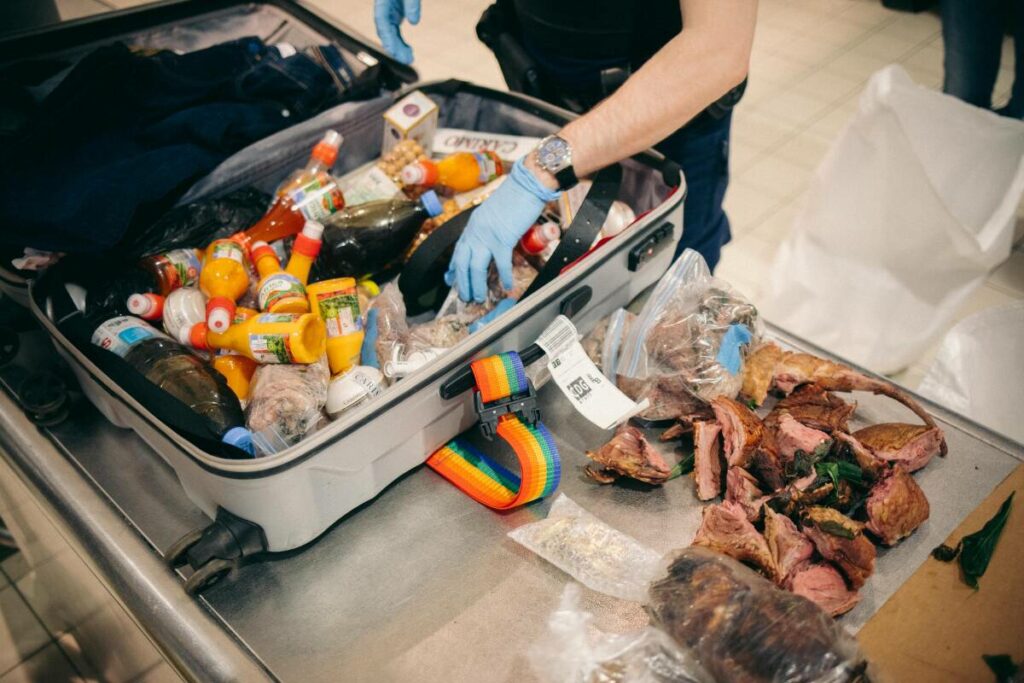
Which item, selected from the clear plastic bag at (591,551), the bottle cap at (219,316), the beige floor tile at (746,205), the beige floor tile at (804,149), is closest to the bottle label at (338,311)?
the bottle cap at (219,316)

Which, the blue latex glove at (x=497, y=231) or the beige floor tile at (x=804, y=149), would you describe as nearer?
the blue latex glove at (x=497, y=231)

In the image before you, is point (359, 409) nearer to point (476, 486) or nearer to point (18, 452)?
point (476, 486)

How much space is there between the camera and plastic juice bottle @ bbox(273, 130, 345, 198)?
122 cm

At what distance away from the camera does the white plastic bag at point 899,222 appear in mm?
1488

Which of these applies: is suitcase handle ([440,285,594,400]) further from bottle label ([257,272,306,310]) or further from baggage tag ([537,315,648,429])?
bottle label ([257,272,306,310])

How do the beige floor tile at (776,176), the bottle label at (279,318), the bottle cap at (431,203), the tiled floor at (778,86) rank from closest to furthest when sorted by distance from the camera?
the bottle label at (279,318)
the bottle cap at (431,203)
the tiled floor at (778,86)
the beige floor tile at (776,176)

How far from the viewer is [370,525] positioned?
2.96 feet

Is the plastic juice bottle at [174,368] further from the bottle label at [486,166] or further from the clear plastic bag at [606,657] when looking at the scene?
the bottle label at [486,166]

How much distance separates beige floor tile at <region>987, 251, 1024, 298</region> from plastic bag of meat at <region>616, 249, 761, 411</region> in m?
1.63

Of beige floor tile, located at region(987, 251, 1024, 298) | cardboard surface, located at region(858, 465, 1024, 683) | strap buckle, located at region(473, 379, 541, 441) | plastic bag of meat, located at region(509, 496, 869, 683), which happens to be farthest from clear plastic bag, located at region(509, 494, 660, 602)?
beige floor tile, located at region(987, 251, 1024, 298)

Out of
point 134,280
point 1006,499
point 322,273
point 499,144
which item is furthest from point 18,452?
point 1006,499

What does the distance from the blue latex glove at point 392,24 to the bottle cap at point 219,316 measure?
2.38 ft

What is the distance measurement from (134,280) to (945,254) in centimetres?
148

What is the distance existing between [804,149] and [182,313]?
2442mm
